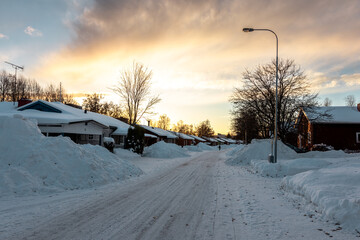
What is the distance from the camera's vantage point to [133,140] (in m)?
28.5

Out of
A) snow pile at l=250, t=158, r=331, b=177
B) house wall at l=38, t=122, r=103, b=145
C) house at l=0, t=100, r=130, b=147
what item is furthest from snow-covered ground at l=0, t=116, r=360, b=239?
house wall at l=38, t=122, r=103, b=145

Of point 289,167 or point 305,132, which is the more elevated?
point 305,132

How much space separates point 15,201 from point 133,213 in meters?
3.80

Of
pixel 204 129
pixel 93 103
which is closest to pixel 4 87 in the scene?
pixel 93 103

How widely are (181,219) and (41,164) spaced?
665 cm

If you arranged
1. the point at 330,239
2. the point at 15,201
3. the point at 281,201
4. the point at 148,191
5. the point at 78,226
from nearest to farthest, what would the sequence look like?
the point at 330,239 < the point at 78,226 < the point at 15,201 < the point at 281,201 < the point at 148,191

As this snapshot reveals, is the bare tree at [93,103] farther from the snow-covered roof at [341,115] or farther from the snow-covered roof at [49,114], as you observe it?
the snow-covered roof at [341,115]

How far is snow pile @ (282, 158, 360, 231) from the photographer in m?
5.16

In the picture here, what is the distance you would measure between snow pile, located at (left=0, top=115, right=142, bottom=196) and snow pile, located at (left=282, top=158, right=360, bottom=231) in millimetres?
7963

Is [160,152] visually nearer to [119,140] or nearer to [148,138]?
[119,140]

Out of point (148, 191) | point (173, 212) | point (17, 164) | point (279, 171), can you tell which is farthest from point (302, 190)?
point (17, 164)

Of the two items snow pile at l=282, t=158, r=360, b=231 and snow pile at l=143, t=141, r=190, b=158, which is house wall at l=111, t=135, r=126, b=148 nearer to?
snow pile at l=143, t=141, r=190, b=158

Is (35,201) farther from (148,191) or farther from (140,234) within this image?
(140,234)

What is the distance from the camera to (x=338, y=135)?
3109 cm
